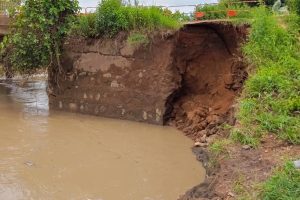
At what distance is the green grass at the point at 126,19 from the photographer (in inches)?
407

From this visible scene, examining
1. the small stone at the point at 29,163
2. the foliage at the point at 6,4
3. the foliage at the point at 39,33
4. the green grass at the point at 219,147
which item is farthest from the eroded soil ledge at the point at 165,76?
the green grass at the point at 219,147

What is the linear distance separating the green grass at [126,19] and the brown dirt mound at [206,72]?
23.1 inches

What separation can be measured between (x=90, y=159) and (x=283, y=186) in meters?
4.25

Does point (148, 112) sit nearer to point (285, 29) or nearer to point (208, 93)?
point (208, 93)

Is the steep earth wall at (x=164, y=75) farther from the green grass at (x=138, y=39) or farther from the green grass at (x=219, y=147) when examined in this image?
the green grass at (x=219, y=147)

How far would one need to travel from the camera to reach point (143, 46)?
33.8 feet

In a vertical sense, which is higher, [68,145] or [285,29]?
[285,29]

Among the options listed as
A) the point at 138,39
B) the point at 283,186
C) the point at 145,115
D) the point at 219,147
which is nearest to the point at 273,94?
the point at 219,147

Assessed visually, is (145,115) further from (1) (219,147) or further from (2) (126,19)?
(1) (219,147)

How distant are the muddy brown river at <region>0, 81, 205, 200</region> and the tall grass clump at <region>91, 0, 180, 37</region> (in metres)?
2.25

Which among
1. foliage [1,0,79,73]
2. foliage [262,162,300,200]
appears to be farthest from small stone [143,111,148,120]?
foliage [262,162,300,200]

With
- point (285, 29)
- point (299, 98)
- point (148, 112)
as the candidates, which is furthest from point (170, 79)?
point (299, 98)

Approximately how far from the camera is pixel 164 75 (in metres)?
10.1

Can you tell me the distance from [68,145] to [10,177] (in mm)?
1841
